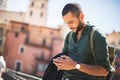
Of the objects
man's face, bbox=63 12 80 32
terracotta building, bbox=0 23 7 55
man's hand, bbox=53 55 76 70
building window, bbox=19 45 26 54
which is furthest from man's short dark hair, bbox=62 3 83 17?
building window, bbox=19 45 26 54

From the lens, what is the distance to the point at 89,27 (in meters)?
1.52

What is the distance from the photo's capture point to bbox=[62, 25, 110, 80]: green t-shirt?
1421mm

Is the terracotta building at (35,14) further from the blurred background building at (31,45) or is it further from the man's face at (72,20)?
the man's face at (72,20)

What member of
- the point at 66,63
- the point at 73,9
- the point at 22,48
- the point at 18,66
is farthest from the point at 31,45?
the point at 66,63

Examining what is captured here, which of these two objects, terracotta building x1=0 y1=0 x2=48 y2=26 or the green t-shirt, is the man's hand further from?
terracotta building x1=0 y1=0 x2=48 y2=26

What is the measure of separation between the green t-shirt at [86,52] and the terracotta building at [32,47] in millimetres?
20040

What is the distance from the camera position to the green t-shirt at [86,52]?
4.66 ft

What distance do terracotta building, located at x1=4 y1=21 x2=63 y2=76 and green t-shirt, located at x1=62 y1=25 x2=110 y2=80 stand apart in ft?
65.7

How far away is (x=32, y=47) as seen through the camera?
22.8 metres

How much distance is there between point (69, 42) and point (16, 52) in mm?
21216

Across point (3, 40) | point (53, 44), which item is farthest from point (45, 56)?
point (3, 40)

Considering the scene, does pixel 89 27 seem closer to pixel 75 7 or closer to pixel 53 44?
pixel 75 7

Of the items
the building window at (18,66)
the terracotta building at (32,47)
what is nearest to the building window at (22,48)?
the terracotta building at (32,47)

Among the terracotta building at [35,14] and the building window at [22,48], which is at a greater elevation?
the terracotta building at [35,14]
